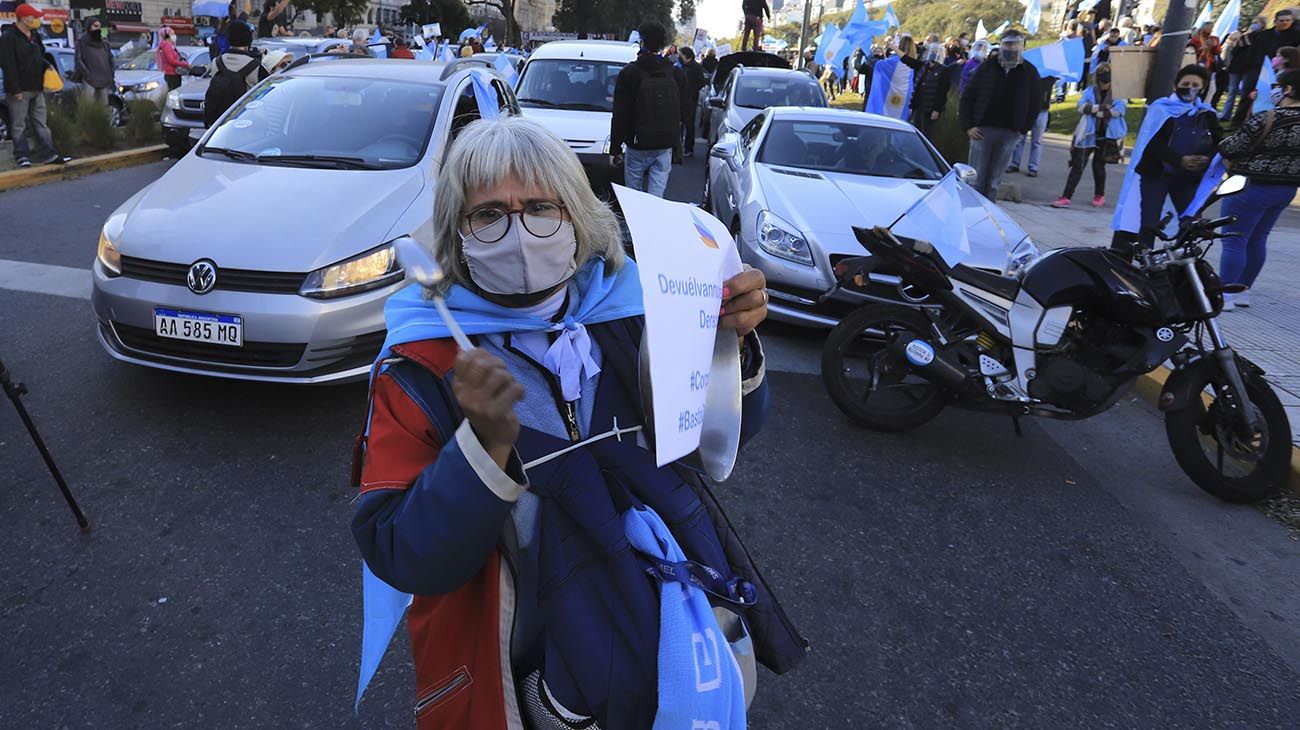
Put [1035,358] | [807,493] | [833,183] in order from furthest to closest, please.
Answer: [833,183]
[1035,358]
[807,493]

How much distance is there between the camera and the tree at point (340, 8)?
1743 inches

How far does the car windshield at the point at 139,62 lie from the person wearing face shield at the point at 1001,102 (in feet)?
54.3

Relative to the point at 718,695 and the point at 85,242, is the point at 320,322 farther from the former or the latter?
the point at 85,242

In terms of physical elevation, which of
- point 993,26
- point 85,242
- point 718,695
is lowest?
point 85,242

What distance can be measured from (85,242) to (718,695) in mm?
8282

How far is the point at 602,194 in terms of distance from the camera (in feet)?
31.5

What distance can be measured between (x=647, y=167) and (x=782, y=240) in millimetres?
3198

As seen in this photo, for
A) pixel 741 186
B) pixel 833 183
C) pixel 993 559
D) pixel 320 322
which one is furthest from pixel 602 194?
pixel 993 559

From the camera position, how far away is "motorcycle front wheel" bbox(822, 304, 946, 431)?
14.8 ft

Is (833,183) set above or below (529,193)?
below

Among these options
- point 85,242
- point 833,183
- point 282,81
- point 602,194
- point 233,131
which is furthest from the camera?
point 602,194

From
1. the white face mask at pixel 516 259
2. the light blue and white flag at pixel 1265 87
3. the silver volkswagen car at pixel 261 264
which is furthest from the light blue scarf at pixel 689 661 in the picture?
the light blue and white flag at pixel 1265 87

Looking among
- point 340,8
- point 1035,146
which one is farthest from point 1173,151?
point 340,8

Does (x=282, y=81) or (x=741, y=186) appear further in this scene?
(x=741, y=186)
